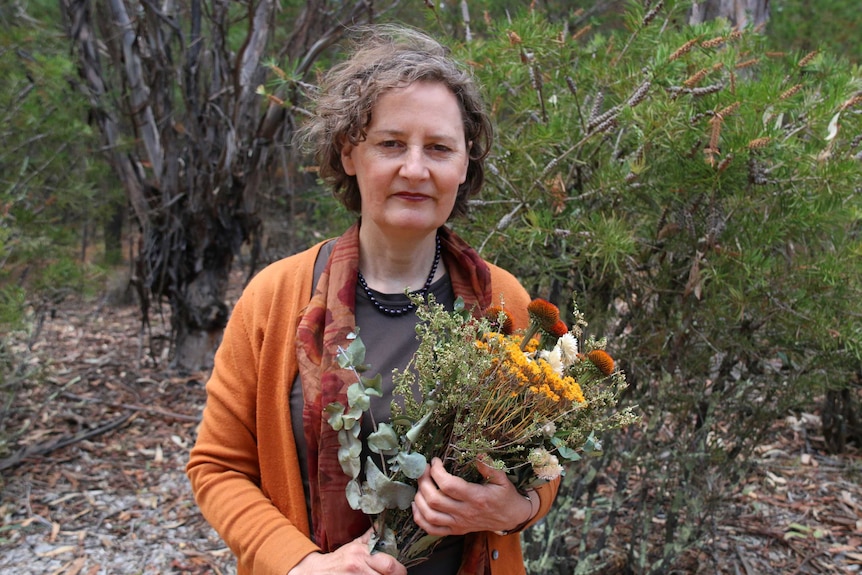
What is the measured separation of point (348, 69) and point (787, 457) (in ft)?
12.4

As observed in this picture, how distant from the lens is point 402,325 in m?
1.66

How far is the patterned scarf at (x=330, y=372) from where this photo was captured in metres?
1.48

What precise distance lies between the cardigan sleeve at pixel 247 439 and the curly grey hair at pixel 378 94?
1.25ft

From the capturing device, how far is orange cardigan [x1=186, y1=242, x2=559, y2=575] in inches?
60.7

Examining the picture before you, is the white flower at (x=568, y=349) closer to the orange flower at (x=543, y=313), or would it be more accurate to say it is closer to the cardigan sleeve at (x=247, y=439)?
the orange flower at (x=543, y=313)

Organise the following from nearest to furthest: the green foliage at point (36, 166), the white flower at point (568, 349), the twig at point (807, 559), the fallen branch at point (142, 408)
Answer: the white flower at point (568, 349), the twig at point (807, 559), the green foliage at point (36, 166), the fallen branch at point (142, 408)

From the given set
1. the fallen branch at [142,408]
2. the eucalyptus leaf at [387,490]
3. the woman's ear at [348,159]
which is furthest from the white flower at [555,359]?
the fallen branch at [142,408]

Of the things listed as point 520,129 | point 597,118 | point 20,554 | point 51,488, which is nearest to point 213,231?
point 51,488

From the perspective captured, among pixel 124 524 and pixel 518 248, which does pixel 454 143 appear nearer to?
pixel 518 248

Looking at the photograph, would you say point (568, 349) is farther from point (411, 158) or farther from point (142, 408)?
point (142, 408)

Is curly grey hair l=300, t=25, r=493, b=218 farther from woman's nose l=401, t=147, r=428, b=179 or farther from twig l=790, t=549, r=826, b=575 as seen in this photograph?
twig l=790, t=549, r=826, b=575

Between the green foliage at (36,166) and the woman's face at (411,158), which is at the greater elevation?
the woman's face at (411,158)

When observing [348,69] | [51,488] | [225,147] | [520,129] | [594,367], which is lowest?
[51,488]

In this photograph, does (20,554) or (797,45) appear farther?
(797,45)
